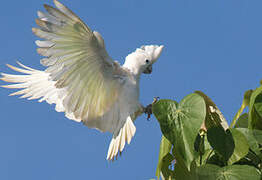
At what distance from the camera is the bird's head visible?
345 centimetres

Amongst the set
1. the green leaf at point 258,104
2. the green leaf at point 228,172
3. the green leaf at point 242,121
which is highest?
the green leaf at point 258,104

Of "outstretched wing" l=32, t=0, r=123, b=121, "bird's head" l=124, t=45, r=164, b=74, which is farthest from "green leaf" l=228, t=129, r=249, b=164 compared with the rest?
"bird's head" l=124, t=45, r=164, b=74

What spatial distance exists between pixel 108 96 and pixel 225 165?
1301 millimetres

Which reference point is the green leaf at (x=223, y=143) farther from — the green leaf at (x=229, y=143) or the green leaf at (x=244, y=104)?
the green leaf at (x=244, y=104)

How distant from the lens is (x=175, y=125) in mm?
2043

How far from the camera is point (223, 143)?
2.03 m

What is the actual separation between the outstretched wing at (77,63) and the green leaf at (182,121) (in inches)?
37.2

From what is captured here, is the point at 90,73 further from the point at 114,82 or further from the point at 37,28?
the point at 37,28

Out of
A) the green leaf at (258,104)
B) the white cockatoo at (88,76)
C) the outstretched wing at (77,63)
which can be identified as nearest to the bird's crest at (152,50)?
the white cockatoo at (88,76)

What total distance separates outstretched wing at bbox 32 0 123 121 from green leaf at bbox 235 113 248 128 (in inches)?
45.2

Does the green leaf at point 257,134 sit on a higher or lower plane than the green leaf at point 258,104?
lower

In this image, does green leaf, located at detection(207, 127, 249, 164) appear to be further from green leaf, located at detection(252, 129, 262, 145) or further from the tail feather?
the tail feather

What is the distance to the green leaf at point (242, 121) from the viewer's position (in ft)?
7.36

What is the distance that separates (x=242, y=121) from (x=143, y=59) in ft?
4.74
